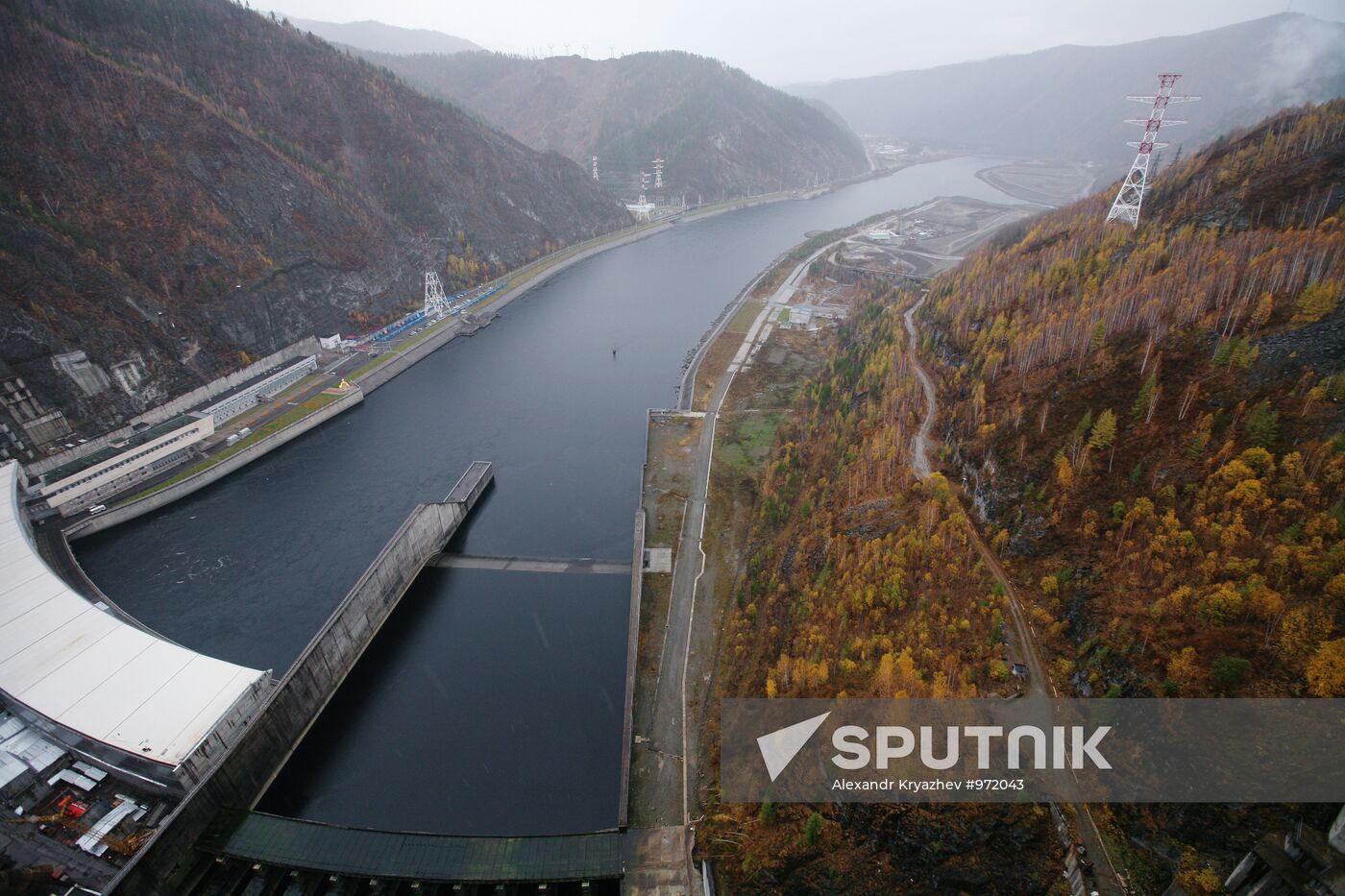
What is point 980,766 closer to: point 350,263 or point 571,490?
point 571,490

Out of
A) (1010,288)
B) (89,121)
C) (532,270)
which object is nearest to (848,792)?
(1010,288)

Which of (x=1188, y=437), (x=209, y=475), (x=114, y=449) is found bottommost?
(x=209, y=475)

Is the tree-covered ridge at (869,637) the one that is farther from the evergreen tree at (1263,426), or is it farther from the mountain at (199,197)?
the mountain at (199,197)

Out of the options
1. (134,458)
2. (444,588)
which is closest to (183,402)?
(134,458)

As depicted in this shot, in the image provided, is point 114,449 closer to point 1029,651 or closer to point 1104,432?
point 1029,651

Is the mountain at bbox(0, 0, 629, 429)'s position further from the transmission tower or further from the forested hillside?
the forested hillside
